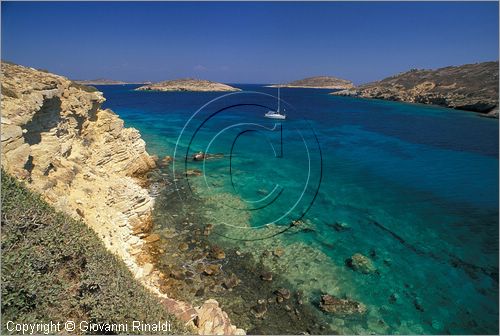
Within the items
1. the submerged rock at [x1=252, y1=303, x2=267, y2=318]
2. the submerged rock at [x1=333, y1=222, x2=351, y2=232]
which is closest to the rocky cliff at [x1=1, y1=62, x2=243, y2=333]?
the submerged rock at [x1=252, y1=303, x2=267, y2=318]

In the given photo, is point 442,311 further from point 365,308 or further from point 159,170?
point 159,170

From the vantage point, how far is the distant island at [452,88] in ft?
237

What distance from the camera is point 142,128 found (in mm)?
47594

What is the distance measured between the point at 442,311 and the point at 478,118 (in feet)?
214

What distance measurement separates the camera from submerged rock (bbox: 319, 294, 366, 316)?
37.6ft

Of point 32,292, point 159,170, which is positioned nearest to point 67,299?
point 32,292

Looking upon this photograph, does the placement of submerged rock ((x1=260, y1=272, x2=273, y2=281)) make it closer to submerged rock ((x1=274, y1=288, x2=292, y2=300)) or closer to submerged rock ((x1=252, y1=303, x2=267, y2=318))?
submerged rock ((x1=274, y1=288, x2=292, y2=300))

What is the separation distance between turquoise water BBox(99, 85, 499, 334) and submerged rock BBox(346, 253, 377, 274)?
0.32m

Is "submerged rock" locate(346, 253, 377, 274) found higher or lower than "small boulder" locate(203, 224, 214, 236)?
lower

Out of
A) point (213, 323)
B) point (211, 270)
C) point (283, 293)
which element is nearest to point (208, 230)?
point (211, 270)

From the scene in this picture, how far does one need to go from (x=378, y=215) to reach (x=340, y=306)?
9236mm

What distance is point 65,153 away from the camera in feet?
47.4

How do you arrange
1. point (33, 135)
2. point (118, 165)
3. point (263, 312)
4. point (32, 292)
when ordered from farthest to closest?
1. point (118, 165)
2. point (33, 135)
3. point (263, 312)
4. point (32, 292)

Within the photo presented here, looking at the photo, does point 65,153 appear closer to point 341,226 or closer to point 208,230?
point 208,230
